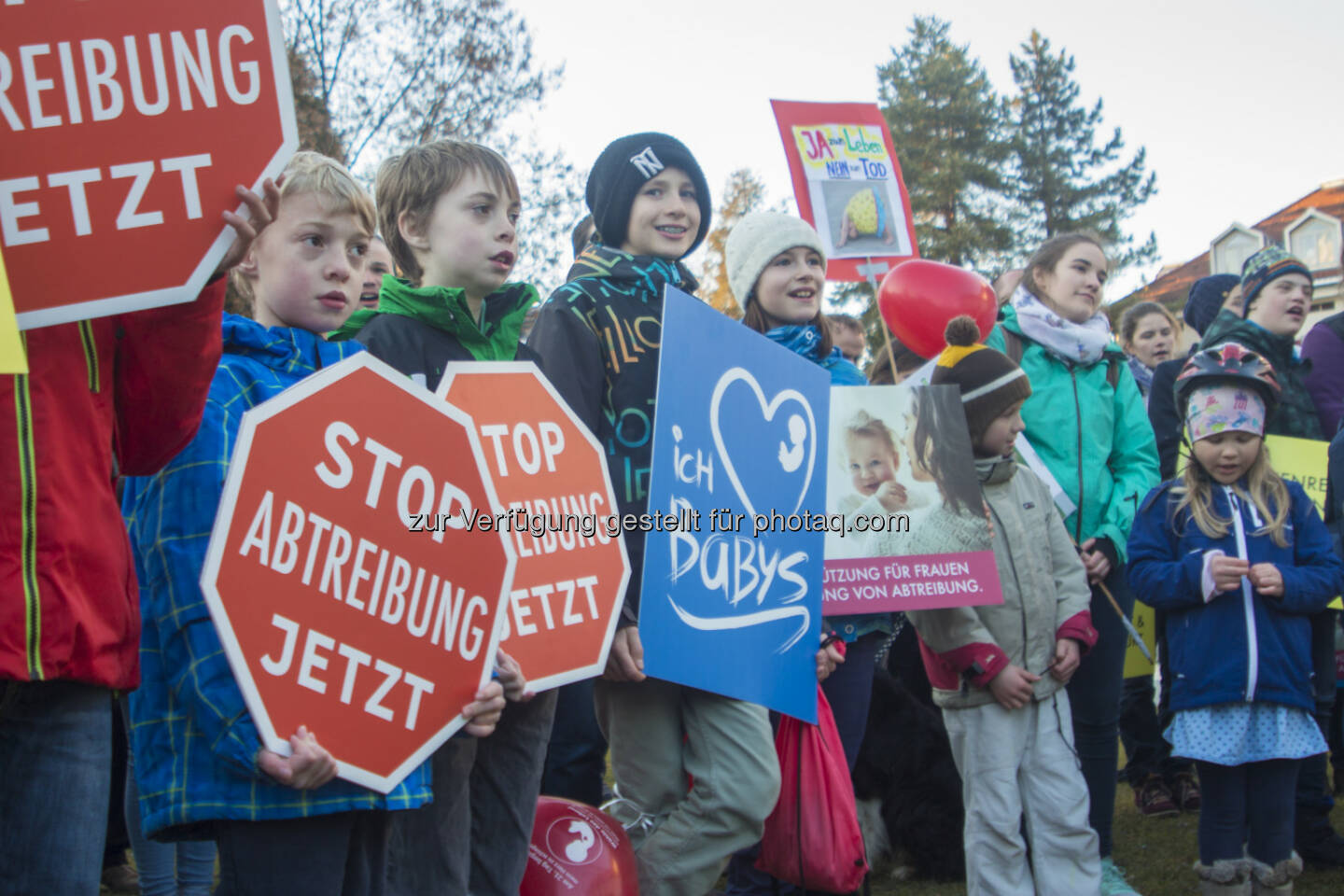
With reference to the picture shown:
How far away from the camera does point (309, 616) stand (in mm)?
1741

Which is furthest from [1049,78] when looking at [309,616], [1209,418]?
[309,616]

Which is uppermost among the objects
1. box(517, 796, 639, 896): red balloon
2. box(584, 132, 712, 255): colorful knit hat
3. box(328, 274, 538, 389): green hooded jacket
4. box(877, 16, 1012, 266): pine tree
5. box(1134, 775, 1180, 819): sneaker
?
box(877, 16, 1012, 266): pine tree

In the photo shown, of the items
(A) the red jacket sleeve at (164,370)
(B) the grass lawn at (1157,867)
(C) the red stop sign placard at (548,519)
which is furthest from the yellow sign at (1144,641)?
(A) the red jacket sleeve at (164,370)

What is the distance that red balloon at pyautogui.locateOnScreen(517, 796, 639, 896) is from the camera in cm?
271

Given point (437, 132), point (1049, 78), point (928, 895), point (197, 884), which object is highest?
point (1049, 78)

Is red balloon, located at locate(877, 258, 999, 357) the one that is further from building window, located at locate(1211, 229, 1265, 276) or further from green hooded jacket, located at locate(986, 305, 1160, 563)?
building window, located at locate(1211, 229, 1265, 276)

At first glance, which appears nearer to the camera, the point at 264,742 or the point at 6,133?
the point at 6,133

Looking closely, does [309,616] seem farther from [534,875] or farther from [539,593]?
[534,875]

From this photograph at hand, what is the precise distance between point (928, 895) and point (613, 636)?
6.64ft

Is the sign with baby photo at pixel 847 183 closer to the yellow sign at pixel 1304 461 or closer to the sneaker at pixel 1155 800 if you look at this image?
the yellow sign at pixel 1304 461

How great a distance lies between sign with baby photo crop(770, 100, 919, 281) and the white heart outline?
177 centimetres

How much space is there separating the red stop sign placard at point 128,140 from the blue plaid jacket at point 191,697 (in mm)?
377

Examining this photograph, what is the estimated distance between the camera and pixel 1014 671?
3.54 metres

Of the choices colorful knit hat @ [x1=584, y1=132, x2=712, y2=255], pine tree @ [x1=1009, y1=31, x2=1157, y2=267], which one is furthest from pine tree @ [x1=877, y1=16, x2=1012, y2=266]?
colorful knit hat @ [x1=584, y1=132, x2=712, y2=255]
